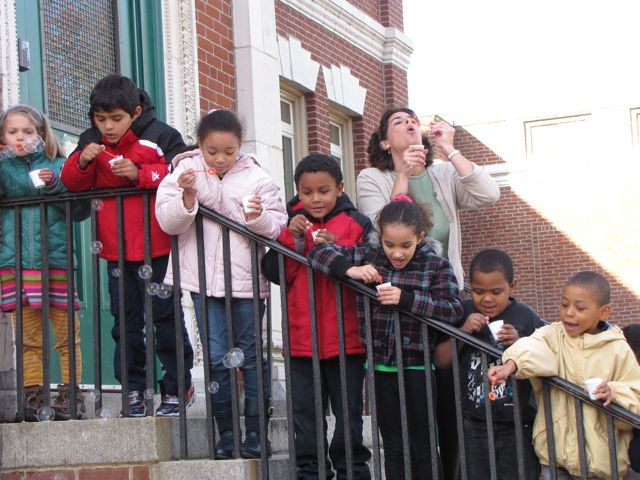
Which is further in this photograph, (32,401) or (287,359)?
(32,401)

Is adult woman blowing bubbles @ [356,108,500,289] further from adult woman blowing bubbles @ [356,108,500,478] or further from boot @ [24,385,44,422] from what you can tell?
boot @ [24,385,44,422]

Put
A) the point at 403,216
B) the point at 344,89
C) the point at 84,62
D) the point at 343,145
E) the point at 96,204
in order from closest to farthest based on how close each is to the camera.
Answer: the point at 403,216 < the point at 96,204 < the point at 84,62 < the point at 344,89 < the point at 343,145

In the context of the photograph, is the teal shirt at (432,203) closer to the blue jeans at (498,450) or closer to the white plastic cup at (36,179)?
the blue jeans at (498,450)

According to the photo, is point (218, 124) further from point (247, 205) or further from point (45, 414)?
point (45, 414)

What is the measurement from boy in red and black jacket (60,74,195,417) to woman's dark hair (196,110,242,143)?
0.31m

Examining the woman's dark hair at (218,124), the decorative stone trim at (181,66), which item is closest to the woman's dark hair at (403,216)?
the woman's dark hair at (218,124)

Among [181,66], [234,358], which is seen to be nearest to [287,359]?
[234,358]

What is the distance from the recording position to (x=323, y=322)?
4.98 metres

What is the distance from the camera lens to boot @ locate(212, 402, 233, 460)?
4977 millimetres

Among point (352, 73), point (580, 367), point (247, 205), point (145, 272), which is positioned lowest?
point (580, 367)

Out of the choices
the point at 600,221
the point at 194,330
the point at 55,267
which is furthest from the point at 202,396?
the point at 600,221

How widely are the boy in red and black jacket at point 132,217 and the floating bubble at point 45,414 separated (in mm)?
340

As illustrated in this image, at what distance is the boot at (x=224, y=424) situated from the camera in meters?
4.98

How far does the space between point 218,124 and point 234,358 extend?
1.02 metres
